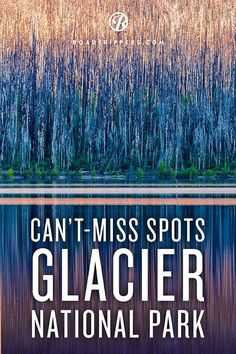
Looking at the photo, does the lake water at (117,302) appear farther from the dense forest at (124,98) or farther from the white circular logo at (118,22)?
the dense forest at (124,98)

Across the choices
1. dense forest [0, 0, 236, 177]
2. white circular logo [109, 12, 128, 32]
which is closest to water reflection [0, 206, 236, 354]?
white circular logo [109, 12, 128, 32]

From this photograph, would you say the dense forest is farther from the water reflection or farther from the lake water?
the lake water

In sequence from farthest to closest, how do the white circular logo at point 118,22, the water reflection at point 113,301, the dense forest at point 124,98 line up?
the dense forest at point 124,98
the white circular logo at point 118,22
the water reflection at point 113,301

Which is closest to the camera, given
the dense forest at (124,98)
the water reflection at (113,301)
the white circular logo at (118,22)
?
the water reflection at (113,301)

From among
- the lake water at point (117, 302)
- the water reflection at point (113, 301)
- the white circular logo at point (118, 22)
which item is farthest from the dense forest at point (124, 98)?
the lake water at point (117, 302)

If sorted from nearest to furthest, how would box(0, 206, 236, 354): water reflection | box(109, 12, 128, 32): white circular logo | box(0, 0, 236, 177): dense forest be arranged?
box(0, 206, 236, 354): water reflection, box(109, 12, 128, 32): white circular logo, box(0, 0, 236, 177): dense forest

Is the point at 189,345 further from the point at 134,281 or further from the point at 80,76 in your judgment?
the point at 80,76

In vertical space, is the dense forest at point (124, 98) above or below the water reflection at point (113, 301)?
above
